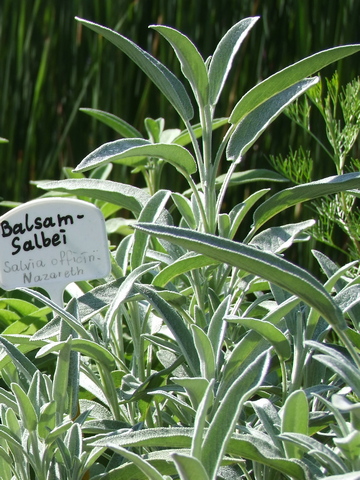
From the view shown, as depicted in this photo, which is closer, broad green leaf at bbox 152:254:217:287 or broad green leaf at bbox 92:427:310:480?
broad green leaf at bbox 92:427:310:480

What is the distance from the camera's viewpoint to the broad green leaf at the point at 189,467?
1.72 ft

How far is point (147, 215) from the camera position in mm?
870

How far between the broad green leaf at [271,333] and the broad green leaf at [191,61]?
0.99ft

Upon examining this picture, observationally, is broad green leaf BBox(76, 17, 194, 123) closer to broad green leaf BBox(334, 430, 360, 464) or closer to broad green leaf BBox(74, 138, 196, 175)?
broad green leaf BBox(74, 138, 196, 175)

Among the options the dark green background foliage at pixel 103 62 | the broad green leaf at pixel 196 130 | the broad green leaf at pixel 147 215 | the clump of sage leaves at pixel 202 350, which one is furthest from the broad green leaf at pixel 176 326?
the dark green background foliage at pixel 103 62

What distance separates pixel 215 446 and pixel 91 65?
2.07 m

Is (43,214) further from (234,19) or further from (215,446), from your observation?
(234,19)

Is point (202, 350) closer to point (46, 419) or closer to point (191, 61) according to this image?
point (46, 419)

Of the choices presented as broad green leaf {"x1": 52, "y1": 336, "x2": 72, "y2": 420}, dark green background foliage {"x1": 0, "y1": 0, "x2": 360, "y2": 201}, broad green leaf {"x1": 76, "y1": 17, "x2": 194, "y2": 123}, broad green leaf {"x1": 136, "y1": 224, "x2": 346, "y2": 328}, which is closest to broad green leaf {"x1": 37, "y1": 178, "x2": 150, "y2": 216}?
broad green leaf {"x1": 76, "y1": 17, "x2": 194, "y2": 123}

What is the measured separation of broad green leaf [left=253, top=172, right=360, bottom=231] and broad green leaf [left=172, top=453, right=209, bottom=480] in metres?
0.38

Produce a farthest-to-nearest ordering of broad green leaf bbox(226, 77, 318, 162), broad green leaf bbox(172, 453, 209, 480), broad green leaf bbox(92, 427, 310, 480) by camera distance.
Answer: broad green leaf bbox(226, 77, 318, 162) → broad green leaf bbox(92, 427, 310, 480) → broad green leaf bbox(172, 453, 209, 480)

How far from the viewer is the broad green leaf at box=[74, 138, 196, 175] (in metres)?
0.79

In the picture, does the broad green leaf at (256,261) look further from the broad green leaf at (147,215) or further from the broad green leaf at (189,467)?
the broad green leaf at (147,215)

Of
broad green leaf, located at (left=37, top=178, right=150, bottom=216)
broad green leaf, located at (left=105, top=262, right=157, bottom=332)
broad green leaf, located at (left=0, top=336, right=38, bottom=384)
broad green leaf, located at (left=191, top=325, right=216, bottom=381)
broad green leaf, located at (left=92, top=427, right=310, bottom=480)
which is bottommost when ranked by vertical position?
broad green leaf, located at (left=92, top=427, right=310, bottom=480)
